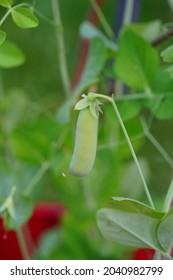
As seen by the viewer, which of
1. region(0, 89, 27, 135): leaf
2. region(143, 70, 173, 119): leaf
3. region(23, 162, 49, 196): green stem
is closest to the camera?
region(143, 70, 173, 119): leaf

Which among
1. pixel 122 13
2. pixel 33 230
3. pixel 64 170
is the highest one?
pixel 122 13

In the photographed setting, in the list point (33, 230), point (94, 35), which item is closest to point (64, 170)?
point (94, 35)

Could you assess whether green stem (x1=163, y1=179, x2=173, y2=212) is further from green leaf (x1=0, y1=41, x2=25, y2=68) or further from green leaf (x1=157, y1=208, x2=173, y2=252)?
green leaf (x1=0, y1=41, x2=25, y2=68)

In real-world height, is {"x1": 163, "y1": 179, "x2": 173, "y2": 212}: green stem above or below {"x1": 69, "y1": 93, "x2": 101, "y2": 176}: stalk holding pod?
below

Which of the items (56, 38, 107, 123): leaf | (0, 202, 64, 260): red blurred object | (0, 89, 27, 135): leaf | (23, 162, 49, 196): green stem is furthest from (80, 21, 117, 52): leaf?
(0, 202, 64, 260): red blurred object

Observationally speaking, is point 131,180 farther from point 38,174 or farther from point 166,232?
point 166,232

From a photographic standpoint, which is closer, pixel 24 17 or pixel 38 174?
pixel 24 17

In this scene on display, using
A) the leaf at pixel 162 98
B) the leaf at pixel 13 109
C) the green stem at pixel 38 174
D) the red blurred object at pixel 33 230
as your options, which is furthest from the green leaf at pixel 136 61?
the red blurred object at pixel 33 230
